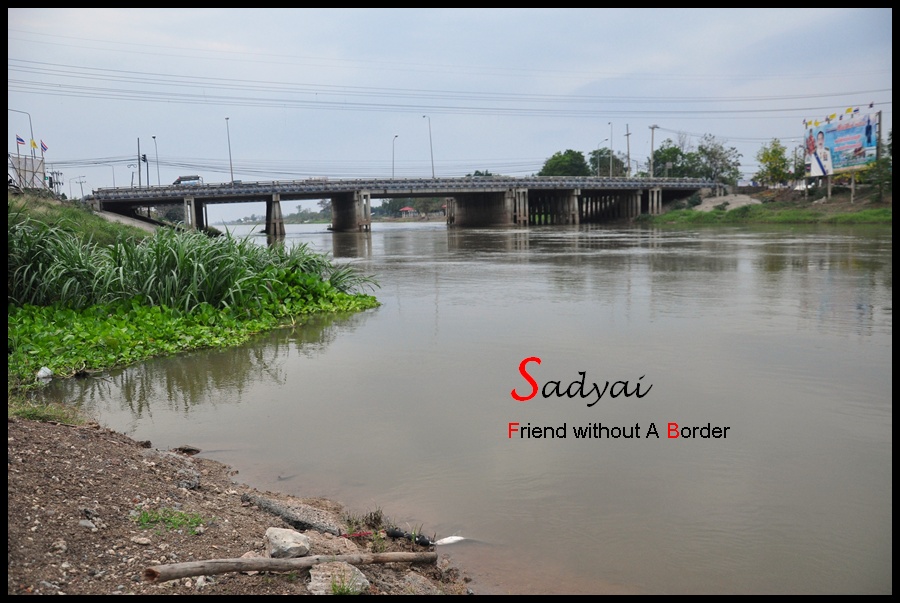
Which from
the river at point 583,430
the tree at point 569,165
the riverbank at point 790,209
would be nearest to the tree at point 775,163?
the riverbank at point 790,209

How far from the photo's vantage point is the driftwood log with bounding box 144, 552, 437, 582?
3.08 m

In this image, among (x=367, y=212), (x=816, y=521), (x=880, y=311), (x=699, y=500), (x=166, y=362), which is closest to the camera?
(x=816, y=521)

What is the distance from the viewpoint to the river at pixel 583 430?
4195 millimetres

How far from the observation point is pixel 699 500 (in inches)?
190

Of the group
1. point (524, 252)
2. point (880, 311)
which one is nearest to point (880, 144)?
point (524, 252)

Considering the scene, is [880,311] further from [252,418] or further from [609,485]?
[252,418]

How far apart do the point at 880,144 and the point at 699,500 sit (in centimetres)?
5681

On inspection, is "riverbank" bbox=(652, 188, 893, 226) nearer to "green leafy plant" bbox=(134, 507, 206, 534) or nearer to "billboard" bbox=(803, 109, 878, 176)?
"billboard" bbox=(803, 109, 878, 176)

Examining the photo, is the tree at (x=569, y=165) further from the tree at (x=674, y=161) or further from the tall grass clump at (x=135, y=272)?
the tall grass clump at (x=135, y=272)

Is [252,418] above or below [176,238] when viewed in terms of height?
below

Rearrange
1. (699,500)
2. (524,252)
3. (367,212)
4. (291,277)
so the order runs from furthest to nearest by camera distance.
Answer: (367,212) < (524,252) < (291,277) < (699,500)

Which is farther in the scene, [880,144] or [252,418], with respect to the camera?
[880,144]

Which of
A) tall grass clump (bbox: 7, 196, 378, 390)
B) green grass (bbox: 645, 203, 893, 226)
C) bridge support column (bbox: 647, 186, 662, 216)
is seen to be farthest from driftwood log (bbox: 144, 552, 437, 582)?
A: bridge support column (bbox: 647, 186, 662, 216)

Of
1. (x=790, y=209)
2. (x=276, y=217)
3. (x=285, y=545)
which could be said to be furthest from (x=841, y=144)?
(x=285, y=545)
